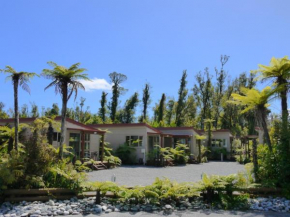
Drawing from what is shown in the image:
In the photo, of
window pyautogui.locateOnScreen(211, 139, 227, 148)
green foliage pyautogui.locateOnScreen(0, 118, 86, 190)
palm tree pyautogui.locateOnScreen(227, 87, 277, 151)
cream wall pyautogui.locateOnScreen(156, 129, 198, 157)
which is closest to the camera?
green foliage pyautogui.locateOnScreen(0, 118, 86, 190)

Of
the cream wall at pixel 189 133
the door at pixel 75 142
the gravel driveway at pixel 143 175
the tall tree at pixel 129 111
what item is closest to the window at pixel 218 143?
the cream wall at pixel 189 133

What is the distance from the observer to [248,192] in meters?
7.71

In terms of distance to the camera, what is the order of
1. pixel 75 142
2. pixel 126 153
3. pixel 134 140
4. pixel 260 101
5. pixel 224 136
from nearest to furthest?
1. pixel 260 101
2. pixel 75 142
3. pixel 126 153
4. pixel 134 140
5. pixel 224 136

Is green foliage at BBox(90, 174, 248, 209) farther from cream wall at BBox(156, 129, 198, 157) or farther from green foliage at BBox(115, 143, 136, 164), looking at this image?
cream wall at BBox(156, 129, 198, 157)

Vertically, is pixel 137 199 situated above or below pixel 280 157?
below

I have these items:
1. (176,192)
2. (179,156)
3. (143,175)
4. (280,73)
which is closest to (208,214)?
(176,192)

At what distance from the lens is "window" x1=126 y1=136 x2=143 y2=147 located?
69.5 feet

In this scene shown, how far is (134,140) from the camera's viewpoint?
70.5 ft

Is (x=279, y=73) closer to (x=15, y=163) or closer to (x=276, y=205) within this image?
(x=276, y=205)

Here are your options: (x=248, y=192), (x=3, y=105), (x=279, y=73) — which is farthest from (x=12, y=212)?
(x=3, y=105)

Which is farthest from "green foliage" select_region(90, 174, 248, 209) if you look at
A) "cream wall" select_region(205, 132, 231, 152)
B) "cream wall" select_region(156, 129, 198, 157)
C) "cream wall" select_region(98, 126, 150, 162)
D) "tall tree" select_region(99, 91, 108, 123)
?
"tall tree" select_region(99, 91, 108, 123)

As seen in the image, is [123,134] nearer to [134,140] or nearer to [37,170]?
[134,140]

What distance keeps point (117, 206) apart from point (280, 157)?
5091mm

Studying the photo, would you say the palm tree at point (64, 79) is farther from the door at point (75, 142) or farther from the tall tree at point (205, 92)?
the tall tree at point (205, 92)
